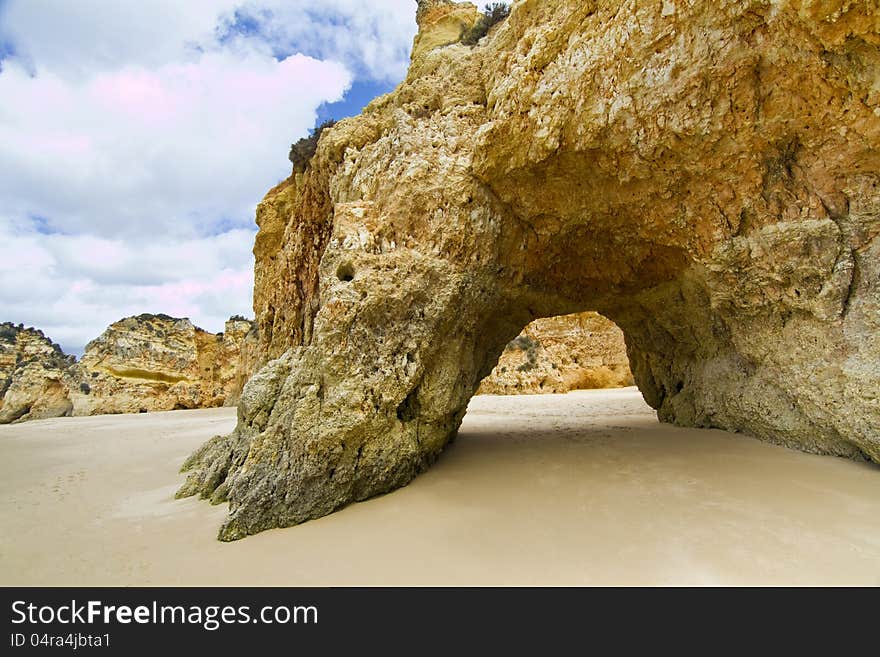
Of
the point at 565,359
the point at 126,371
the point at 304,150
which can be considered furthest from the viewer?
the point at 126,371

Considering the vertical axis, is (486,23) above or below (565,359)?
above

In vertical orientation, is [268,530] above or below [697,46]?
below

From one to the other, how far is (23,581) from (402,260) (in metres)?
4.21

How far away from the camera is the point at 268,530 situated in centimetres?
386

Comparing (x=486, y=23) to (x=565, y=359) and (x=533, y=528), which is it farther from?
(x=565, y=359)

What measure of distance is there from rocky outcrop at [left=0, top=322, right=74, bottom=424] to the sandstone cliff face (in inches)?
906

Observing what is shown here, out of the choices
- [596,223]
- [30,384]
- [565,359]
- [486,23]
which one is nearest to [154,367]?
[30,384]

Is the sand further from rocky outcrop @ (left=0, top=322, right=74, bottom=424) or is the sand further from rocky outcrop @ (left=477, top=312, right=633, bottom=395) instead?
rocky outcrop @ (left=0, top=322, right=74, bottom=424)

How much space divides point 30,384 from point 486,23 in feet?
90.4

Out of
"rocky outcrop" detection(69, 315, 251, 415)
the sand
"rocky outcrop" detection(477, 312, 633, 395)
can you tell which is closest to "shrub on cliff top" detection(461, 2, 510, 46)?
the sand

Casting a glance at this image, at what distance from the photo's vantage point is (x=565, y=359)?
2058cm

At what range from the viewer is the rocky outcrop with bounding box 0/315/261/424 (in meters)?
20.6
